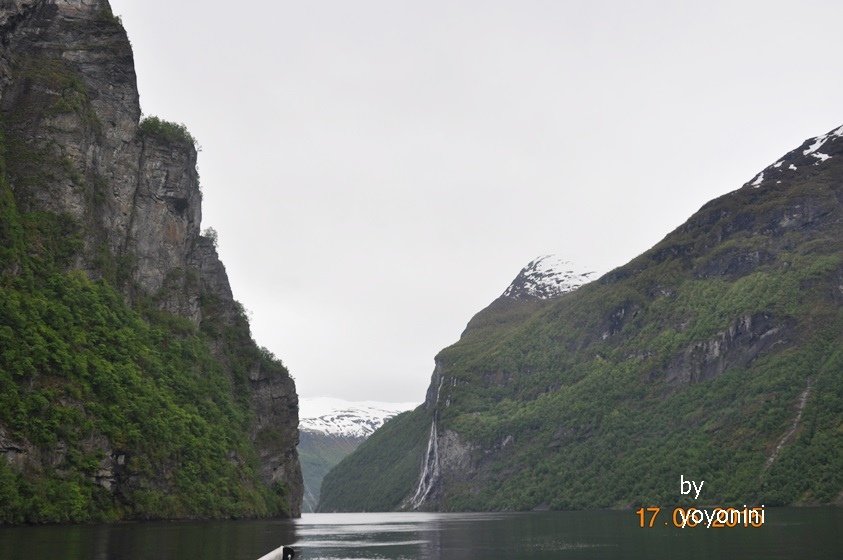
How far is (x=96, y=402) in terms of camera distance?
86.9m

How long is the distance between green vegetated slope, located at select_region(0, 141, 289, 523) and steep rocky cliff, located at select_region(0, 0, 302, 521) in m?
0.23

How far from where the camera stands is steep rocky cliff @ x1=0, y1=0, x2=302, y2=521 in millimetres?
83125

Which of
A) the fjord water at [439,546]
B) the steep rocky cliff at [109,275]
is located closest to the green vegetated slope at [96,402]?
the steep rocky cliff at [109,275]

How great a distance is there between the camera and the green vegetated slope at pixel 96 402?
76875 mm

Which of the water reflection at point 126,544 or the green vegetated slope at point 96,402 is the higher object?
the green vegetated slope at point 96,402

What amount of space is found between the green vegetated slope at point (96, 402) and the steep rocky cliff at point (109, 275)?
227 millimetres

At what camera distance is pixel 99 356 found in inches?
3723

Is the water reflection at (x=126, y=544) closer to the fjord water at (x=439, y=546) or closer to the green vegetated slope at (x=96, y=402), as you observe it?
the fjord water at (x=439, y=546)

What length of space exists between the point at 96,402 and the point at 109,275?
3447cm

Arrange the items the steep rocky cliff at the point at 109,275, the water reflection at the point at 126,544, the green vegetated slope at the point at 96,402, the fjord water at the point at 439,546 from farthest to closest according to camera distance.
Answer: the steep rocky cliff at the point at 109,275, the green vegetated slope at the point at 96,402, the fjord water at the point at 439,546, the water reflection at the point at 126,544

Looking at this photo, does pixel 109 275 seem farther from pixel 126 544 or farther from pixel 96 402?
pixel 126 544

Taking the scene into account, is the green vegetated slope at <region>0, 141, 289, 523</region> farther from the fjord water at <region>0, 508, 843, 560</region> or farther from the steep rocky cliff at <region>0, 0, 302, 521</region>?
the fjord water at <region>0, 508, 843, 560</region>

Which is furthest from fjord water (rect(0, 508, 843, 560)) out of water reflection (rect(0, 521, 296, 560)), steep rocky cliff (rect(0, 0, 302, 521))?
steep rocky cliff (rect(0, 0, 302, 521))

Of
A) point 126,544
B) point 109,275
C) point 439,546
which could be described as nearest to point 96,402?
point 109,275
